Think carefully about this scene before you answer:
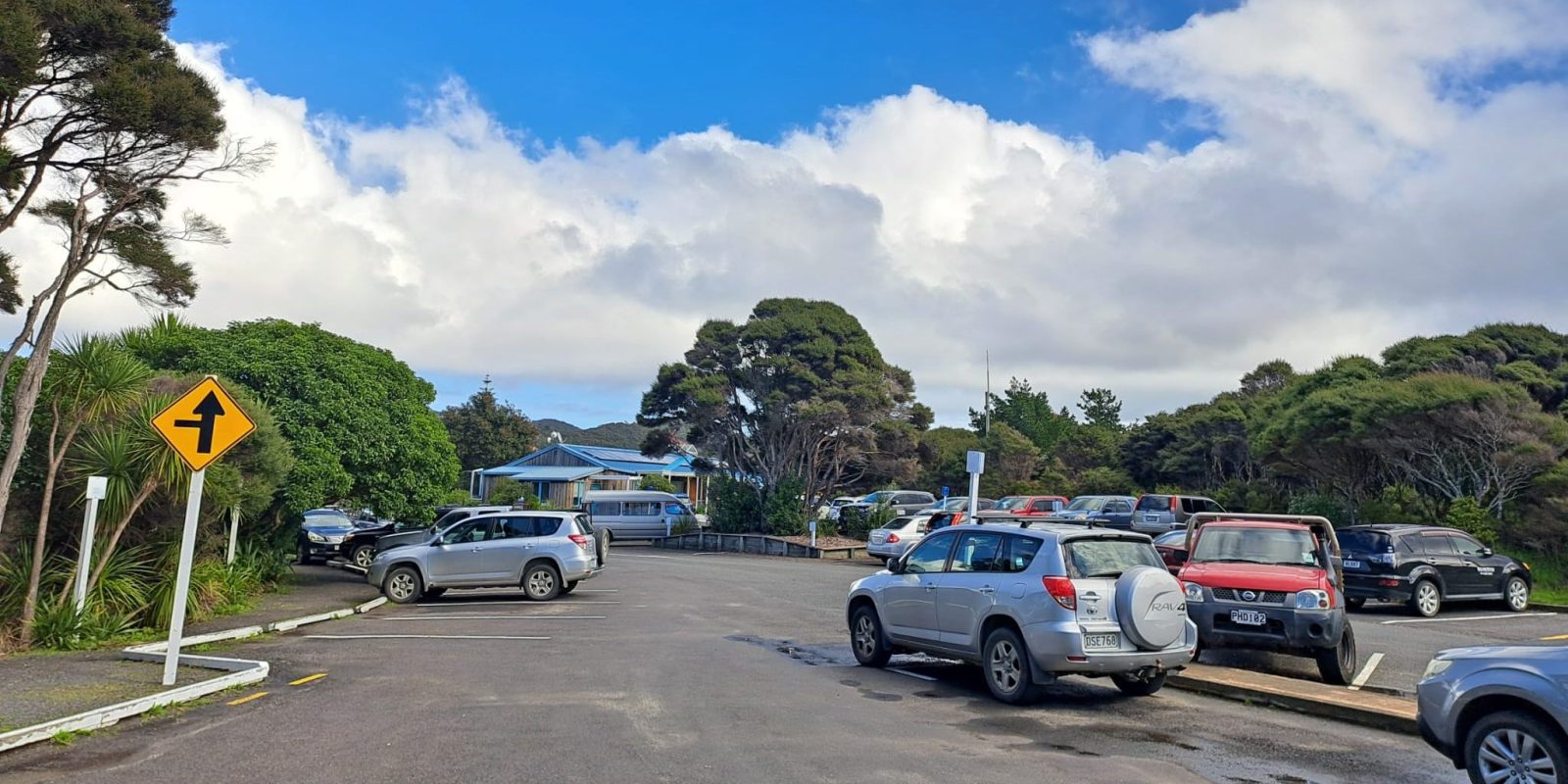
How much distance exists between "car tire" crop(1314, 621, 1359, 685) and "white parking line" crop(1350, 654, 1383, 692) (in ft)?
0.34

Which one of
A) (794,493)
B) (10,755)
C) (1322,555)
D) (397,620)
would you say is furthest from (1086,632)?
(794,493)

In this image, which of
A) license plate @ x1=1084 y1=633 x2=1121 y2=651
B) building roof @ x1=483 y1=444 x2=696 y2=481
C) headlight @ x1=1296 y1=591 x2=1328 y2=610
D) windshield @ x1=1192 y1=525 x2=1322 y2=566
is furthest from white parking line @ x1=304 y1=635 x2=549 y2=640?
building roof @ x1=483 y1=444 x2=696 y2=481

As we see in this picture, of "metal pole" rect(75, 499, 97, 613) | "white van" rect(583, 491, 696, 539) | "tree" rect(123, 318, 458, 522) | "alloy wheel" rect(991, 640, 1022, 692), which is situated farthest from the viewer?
"white van" rect(583, 491, 696, 539)

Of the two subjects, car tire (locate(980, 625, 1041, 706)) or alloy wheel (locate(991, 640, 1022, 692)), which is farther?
alloy wheel (locate(991, 640, 1022, 692))

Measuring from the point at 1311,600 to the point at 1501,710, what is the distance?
473cm

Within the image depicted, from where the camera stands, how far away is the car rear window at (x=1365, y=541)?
18094mm

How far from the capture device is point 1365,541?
18.4 metres

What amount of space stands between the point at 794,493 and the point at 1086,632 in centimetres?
2969

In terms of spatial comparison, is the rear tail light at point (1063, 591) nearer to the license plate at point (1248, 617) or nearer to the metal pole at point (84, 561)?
the license plate at point (1248, 617)

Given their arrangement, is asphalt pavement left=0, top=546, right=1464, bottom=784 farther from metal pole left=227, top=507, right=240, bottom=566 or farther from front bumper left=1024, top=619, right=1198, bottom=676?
metal pole left=227, top=507, right=240, bottom=566

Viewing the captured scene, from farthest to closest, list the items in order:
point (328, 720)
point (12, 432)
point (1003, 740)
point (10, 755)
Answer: point (12, 432) < point (328, 720) < point (1003, 740) < point (10, 755)

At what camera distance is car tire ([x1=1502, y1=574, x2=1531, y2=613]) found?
62.7 feet

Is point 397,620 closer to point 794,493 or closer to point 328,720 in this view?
point 328,720

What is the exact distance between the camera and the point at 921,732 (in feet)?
27.5
